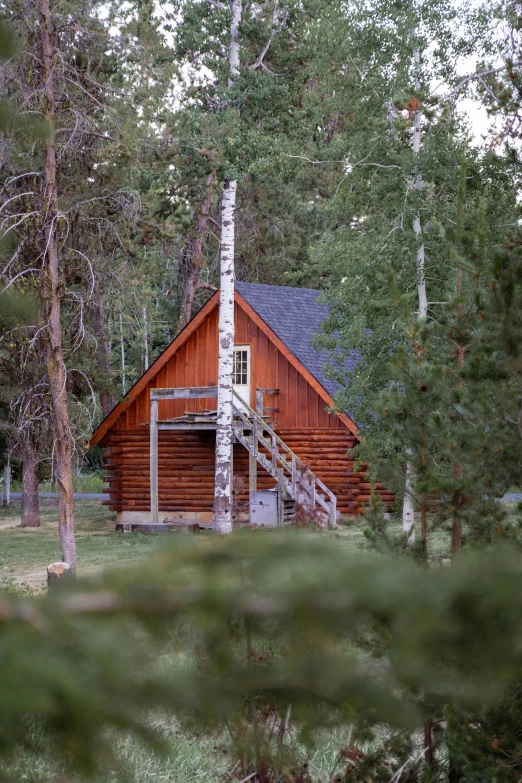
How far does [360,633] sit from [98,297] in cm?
1654

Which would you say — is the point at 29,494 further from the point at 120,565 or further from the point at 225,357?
the point at 120,565

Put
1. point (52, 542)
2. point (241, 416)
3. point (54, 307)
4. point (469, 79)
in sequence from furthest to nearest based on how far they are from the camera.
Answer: point (241, 416) < point (52, 542) < point (54, 307) < point (469, 79)

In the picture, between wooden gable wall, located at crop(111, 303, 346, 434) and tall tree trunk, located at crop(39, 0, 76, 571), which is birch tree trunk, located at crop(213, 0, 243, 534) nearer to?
tall tree trunk, located at crop(39, 0, 76, 571)

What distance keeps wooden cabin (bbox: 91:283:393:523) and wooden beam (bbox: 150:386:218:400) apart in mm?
59

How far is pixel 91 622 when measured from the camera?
24.3 inches

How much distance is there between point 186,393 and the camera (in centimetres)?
2302

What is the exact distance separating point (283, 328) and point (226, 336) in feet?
17.6

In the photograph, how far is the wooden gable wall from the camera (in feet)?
77.0

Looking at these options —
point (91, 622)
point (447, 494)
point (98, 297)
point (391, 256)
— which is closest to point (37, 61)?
point (98, 297)

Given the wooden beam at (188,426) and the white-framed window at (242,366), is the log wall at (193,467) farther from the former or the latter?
the white-framed window at (242,366)

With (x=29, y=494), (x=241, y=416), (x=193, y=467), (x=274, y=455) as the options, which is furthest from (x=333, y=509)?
(x=29, y=494)

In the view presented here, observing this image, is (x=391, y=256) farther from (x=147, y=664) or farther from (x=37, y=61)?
(x=147, y=664)

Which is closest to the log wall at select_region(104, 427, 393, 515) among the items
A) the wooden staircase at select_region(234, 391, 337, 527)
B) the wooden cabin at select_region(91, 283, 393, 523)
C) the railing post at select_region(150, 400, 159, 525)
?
the wooden cabin at select_region(91, 283, 393, 523)

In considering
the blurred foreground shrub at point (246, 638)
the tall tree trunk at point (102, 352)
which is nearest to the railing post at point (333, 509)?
the tall tree trunk at point (102, 352)
